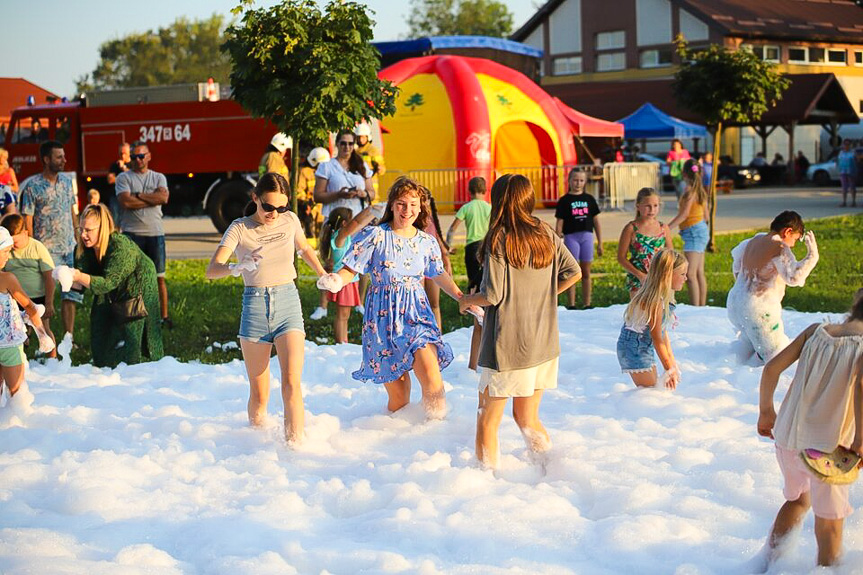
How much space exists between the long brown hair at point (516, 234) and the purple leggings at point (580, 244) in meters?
6.11

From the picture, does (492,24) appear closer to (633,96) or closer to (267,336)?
(633,96)

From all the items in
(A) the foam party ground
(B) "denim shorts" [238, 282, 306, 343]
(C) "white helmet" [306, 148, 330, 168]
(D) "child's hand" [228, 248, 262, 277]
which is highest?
(C) "white helmet" [306, 148, 330, 168]

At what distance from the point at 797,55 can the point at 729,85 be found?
3808 cm

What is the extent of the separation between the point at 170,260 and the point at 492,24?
74.7 metres

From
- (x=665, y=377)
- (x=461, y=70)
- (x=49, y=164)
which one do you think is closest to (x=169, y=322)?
(x=49, y=164)

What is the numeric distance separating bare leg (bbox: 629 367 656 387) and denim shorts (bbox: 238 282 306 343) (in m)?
2.70

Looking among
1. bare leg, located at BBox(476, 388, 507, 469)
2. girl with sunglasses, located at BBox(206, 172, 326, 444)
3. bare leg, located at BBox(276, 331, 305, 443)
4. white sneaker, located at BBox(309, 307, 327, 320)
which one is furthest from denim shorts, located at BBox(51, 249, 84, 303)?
bare leg, located at BBox(476, 388, 507, 469)

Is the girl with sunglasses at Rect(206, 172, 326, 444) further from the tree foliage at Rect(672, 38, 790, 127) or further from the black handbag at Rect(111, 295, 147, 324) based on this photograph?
the tree foliage at Rect(672, 38, 790, 127)

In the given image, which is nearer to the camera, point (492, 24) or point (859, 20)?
point (859, 20)

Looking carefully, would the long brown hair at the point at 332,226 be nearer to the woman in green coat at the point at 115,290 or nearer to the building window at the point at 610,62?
the woman in green coat at the point at 115,290

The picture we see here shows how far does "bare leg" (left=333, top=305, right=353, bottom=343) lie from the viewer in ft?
33.0

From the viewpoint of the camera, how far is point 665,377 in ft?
26.6

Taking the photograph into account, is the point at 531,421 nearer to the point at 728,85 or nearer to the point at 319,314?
the point at 319,314

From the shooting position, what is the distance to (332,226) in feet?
34.6
